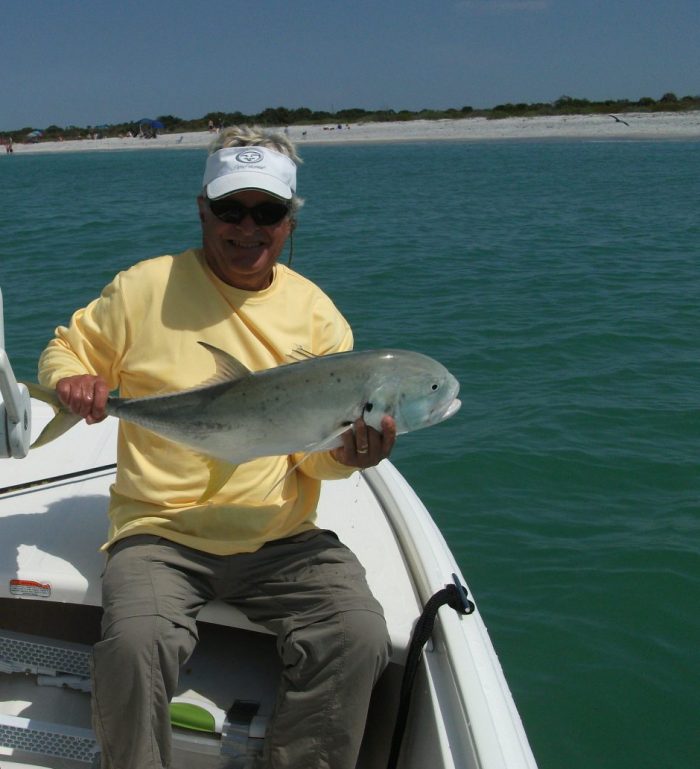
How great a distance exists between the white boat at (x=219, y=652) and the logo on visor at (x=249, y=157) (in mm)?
901

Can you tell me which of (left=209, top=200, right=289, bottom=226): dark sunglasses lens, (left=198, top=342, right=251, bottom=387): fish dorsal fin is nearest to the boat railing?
(left=198, top=342, right=251, bottom=387): fish dorsal fin

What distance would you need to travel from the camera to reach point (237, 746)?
8.40ft

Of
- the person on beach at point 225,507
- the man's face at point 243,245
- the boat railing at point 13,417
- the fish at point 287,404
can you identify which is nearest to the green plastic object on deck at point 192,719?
the person on beach at point 225,507

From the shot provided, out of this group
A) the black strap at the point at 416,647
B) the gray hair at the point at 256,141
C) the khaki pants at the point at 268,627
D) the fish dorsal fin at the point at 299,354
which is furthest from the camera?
the gray hair at the point at 256,141

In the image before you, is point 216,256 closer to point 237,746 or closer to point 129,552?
point 129,552

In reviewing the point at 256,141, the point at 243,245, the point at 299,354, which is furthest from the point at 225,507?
the point at 256,141

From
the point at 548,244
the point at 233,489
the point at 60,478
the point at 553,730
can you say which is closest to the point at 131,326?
the point at 233,489

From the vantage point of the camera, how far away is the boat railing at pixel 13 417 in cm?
240

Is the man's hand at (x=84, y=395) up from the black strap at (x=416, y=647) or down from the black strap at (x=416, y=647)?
up

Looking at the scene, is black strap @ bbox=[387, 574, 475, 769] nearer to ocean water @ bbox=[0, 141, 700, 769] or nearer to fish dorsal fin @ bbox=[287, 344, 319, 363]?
fish dorsal fin @ bbox=[287, 344, 319, 363]

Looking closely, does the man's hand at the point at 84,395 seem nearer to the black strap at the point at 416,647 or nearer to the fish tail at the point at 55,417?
the fish tail at the point at 55,417

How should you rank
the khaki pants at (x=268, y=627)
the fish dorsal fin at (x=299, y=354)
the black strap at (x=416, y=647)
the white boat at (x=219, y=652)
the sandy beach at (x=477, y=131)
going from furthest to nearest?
the sandy beach at (x=477, y=131) → the fish dorsal fin at (x=299, y=354) → the black strap at (x=416, y=647) → the white boat at (x=219, y=652) → the khaki pants at (x=268, y=627)

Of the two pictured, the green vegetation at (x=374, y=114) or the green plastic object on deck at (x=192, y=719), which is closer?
the green plastic object on deck at (x=192, y=719)

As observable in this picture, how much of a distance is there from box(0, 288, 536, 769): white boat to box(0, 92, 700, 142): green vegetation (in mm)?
79210
